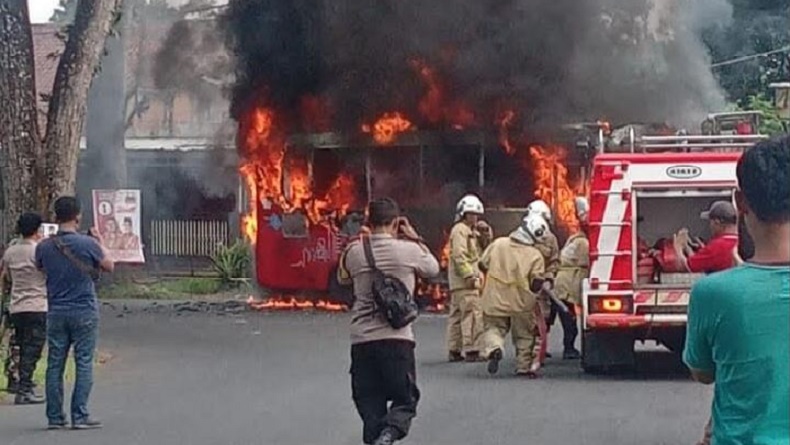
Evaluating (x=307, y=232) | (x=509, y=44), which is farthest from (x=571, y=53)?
(x=307, y=232)

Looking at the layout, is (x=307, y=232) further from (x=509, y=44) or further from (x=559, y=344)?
(x=559, y=344)

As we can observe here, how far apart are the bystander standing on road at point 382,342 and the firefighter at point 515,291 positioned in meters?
4.90

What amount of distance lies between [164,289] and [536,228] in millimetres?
17339

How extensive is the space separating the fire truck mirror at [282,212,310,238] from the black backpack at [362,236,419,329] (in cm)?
1544

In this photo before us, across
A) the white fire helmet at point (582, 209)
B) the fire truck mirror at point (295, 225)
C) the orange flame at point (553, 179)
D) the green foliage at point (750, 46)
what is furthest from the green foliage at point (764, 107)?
the white fire helmet at point (582, 209)

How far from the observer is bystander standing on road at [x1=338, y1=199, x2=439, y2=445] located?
923cm

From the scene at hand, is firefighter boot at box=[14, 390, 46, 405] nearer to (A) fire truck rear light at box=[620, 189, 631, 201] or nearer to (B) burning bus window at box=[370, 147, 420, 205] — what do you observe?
(A) fire truck rear light at box=[620, 189, 631, 201]

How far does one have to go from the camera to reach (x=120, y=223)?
16.8m

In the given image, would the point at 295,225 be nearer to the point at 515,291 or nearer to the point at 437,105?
the point at 437,105

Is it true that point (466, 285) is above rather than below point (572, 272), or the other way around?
below

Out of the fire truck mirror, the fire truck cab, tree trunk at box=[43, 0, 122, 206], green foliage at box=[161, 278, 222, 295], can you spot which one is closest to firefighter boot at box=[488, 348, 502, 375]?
the fire truck cab

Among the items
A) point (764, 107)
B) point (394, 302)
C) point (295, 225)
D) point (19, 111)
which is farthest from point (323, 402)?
point (764, 107)

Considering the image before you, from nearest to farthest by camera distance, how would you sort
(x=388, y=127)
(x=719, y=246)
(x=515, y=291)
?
(x=719, y=246) → (x=515, y=291) → (x=388, y=127)

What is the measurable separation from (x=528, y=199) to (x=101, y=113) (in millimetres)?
12044
